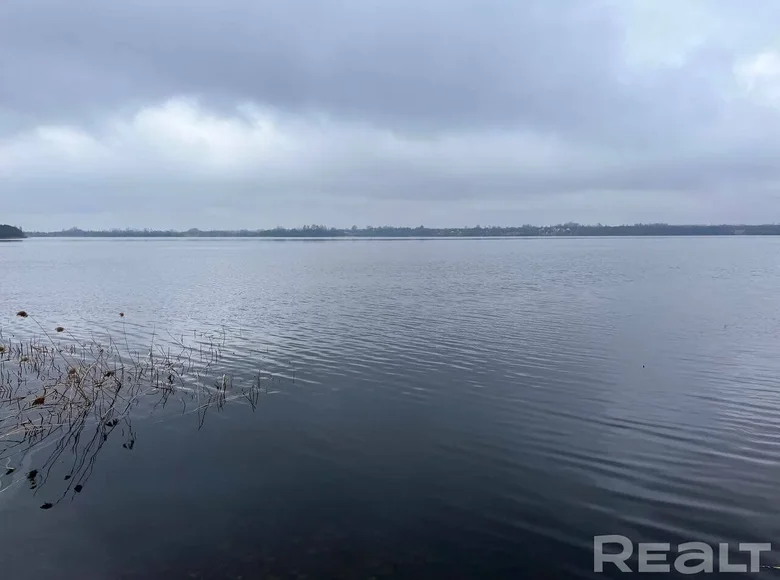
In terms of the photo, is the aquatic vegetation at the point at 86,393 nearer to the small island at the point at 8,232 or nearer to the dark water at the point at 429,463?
the dark water at the point at 429,463

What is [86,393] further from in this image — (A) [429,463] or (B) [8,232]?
(B) [8,232]

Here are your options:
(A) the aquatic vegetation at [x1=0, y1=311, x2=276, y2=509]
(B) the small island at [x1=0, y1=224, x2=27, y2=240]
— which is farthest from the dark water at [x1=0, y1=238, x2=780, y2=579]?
(B) the small island at [x1=0, y1=224, x2=27, y2=240]

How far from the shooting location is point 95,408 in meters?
13.0

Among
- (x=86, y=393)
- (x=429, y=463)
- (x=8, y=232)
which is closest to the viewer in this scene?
(x=429, y=463)

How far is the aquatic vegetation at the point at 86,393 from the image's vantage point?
34.4 ft

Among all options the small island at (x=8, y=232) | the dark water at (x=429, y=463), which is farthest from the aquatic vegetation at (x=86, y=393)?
the small island at (x=8, y=232)

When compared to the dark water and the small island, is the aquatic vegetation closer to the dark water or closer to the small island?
the dark water

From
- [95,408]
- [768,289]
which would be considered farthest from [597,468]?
[768,289]

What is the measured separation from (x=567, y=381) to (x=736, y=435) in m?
4.47

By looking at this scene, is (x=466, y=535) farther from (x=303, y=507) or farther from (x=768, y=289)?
Result: (x=768, y=289)

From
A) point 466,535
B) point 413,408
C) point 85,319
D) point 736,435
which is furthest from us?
point 85,319

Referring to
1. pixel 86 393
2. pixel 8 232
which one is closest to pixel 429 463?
pixel 86 393

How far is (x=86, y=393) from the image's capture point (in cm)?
1381

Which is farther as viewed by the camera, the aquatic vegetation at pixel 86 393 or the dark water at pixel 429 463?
the aquatic vegetation at pixel 86 393
